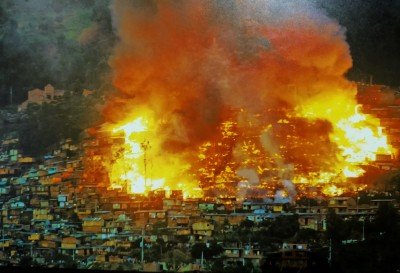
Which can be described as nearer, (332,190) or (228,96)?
(332,190)

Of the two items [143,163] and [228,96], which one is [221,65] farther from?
[143,163]

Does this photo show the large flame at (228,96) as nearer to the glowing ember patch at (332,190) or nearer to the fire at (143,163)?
the fire at (143,163)

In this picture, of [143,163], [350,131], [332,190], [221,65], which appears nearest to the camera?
[332,190]

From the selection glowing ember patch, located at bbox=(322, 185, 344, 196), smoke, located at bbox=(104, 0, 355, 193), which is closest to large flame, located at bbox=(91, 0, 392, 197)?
smoke, located at bbox=(104, 0, 355, 193)

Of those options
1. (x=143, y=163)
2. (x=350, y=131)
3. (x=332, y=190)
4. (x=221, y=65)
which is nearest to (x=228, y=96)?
(x=221, y=65)

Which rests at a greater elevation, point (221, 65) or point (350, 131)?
point (221, 65)

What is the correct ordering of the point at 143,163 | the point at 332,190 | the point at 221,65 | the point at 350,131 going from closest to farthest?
the point at 332,190, the point at 143,163, the point at 350,131, the point at 221,65

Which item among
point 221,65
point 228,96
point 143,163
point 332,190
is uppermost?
point 221,65

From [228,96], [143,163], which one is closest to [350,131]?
[228,96]

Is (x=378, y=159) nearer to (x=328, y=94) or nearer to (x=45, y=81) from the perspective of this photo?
(x=328, y=94)
